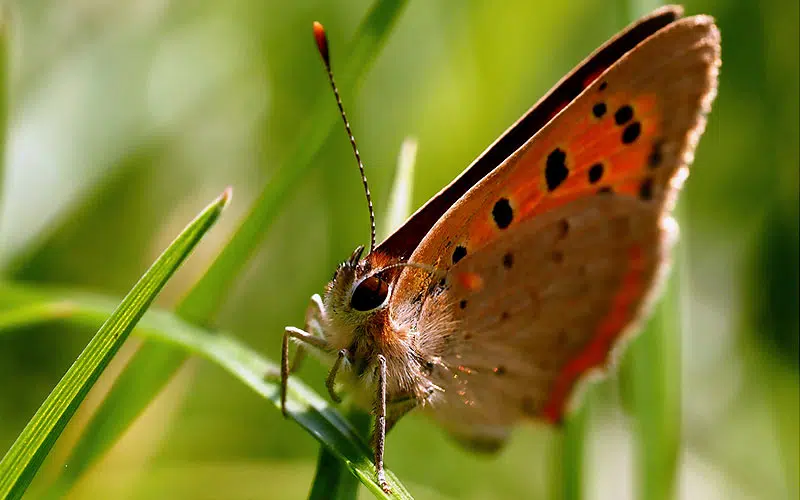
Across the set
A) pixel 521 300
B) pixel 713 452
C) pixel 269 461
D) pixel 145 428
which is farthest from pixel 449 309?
pixel 713 452

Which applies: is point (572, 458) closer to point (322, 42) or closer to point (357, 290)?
point (357, 290)

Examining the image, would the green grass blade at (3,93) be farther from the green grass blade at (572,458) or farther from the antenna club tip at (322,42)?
the green grass blade at (572,458)

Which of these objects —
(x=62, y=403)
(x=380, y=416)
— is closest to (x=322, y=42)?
(x=380, y=416)

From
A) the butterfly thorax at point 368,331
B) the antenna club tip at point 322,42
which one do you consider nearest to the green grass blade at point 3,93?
the antenna club tip at point 322,42

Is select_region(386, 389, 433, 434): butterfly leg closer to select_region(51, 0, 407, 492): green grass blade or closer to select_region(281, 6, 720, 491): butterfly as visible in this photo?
select_region(281, 6, 720, 491): butterfly

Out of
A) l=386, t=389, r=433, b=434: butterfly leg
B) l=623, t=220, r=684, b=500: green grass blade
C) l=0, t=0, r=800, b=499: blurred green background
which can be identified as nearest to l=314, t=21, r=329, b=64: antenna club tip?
l=386, t=389, r=433, b=434: butterfly leg

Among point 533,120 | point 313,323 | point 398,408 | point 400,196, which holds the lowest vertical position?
point 398,408
